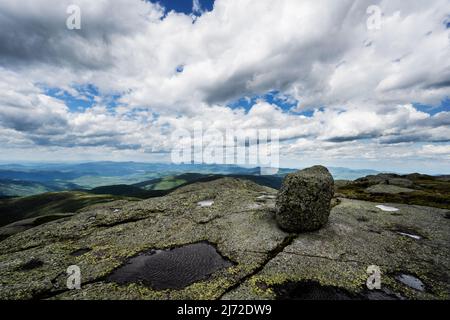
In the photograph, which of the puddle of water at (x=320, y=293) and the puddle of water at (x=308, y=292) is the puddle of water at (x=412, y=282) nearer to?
the puddle of water at (x=320, y=293)

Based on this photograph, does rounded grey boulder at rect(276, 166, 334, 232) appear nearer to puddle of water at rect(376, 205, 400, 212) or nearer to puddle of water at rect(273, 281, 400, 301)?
puddle of water at rect(273, 281, 400, 301)

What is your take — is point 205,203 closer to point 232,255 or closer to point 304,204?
point 232,255

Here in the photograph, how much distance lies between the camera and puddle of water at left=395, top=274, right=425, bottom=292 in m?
18.4

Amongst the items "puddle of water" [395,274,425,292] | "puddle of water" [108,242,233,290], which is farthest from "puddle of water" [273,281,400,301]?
"puddle of water" [108,242,233,290]

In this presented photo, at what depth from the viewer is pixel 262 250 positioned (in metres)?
24.4

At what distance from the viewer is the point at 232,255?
23.9 meters

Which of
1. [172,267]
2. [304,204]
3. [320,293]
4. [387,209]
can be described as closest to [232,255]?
[172,267]

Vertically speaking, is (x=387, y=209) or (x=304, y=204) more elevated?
(x=304, y=204)

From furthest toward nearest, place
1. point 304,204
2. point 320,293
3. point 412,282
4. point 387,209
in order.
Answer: point 387,209 < point 304,204 < point 412,282 < point 320,293

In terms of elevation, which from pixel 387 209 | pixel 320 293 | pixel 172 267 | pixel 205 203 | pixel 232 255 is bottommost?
pixel 172 267

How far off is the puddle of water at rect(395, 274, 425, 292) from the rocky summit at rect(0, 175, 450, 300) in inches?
3.5

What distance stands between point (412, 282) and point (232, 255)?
52.8 ft
